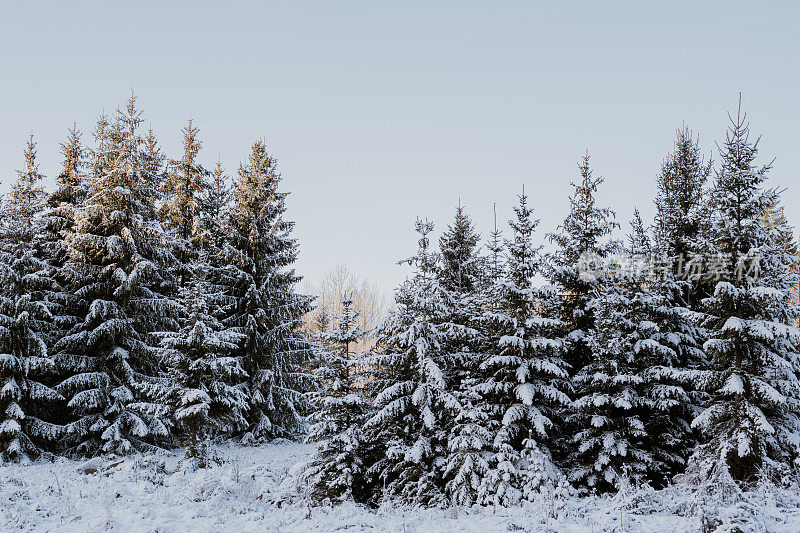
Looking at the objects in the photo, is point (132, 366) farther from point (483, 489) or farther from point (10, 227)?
point (483, 489)

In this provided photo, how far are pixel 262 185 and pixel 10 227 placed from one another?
10.7 meters

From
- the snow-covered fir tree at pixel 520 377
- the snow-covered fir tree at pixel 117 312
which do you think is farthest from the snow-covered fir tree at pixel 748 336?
the snow-covered fir tree at pixel 117 312

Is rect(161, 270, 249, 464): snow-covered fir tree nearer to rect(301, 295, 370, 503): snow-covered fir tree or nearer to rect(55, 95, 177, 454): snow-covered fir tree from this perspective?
rect(55, 95, 177, 454): snow-covered fir tree

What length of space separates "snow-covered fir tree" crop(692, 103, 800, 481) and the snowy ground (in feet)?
6.96

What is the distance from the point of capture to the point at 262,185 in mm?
25359

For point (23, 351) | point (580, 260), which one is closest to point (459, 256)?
point (580, 260)

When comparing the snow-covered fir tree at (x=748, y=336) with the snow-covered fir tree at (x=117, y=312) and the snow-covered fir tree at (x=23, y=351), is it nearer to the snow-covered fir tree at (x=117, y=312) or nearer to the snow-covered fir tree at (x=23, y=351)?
the snow-covered fir tree at (x=117, y=312)

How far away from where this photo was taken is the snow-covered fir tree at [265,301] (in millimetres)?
23891

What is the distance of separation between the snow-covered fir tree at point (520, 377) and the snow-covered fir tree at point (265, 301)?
11.4 meters

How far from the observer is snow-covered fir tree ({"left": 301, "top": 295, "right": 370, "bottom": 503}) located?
47.9ft

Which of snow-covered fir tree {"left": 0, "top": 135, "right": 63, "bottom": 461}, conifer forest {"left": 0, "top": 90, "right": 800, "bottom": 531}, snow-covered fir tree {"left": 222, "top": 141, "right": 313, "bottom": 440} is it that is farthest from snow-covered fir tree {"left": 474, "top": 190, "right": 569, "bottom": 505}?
snow-covered fir tree {"left": 0, "top": 135, "right": 63, "bottom": 461}

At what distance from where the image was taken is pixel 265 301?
80.3ft

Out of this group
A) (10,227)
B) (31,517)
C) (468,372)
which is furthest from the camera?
(10,227)

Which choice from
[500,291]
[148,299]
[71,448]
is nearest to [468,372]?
[500,291]
